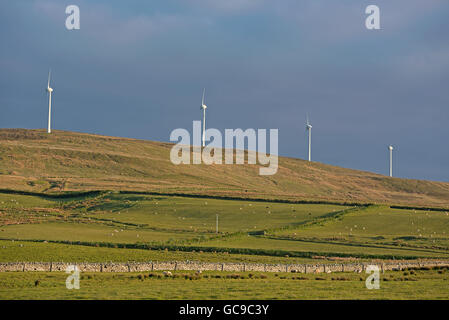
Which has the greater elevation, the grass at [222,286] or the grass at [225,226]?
the grass at [225,226]

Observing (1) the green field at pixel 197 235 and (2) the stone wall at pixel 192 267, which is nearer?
(1) the green field at pixel 197 235

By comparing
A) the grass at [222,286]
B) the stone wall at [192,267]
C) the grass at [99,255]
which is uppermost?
the grass at [99,255]

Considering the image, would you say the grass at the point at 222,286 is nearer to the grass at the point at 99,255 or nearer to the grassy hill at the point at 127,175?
the grass at the point at 99,255

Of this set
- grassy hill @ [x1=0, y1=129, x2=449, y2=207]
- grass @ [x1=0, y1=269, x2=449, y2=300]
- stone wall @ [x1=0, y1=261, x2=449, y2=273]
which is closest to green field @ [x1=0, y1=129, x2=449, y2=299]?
grass @ [x1=0, y1=269, x2=449, y2=300]

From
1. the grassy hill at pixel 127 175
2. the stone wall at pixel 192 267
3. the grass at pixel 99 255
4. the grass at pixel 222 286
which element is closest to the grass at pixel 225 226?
the grass at pixel 99 255

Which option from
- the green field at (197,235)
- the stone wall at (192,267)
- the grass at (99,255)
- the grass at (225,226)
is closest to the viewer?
the green field at (197,235)

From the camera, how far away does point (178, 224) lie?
8988cm

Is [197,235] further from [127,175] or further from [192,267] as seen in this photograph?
[127,175]

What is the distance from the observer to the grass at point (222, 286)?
32688mm

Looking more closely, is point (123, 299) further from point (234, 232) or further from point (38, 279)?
point (234, 232)
